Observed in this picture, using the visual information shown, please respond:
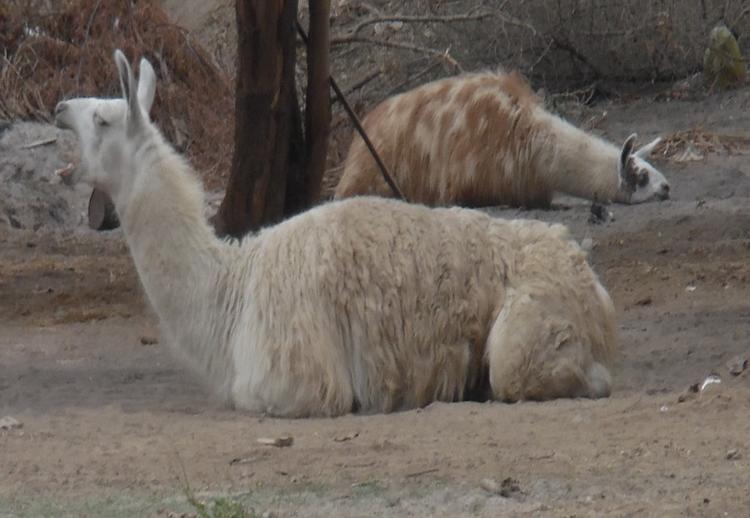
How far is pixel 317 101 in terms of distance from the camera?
30.6 ft

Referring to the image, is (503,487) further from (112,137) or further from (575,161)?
(575,161)

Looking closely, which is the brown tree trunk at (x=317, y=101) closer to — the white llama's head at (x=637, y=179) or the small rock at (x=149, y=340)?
the small rock at (x=149, y=340)

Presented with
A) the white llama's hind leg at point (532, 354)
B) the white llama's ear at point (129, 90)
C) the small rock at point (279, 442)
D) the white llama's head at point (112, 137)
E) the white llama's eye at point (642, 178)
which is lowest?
the white llama's eye at point (642, 178)

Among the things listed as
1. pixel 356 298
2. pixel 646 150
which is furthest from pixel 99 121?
pixel 646 150

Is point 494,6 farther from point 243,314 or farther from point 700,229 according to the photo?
point 243,314

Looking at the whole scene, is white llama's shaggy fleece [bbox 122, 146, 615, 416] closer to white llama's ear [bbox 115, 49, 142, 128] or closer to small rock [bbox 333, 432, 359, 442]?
white llama's ear [bbox 115, 49, 142, 128]

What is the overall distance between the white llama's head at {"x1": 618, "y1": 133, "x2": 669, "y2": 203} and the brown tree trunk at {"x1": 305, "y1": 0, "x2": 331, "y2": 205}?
4.67m

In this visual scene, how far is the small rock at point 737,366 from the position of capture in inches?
285

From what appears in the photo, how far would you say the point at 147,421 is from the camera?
22.9 ft

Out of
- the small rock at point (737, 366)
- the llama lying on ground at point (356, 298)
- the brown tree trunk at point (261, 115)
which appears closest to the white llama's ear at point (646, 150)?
the brown tree trunk at point (261, 115)

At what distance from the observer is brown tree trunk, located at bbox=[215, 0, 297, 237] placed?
8.84 metres

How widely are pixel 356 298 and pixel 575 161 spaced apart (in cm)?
651

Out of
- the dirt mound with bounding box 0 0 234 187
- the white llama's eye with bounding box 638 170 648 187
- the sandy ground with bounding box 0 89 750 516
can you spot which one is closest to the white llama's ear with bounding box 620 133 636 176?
the white llama's eye with bounding box 638 170 648 187

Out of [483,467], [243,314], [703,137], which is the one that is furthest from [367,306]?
[703,137]
